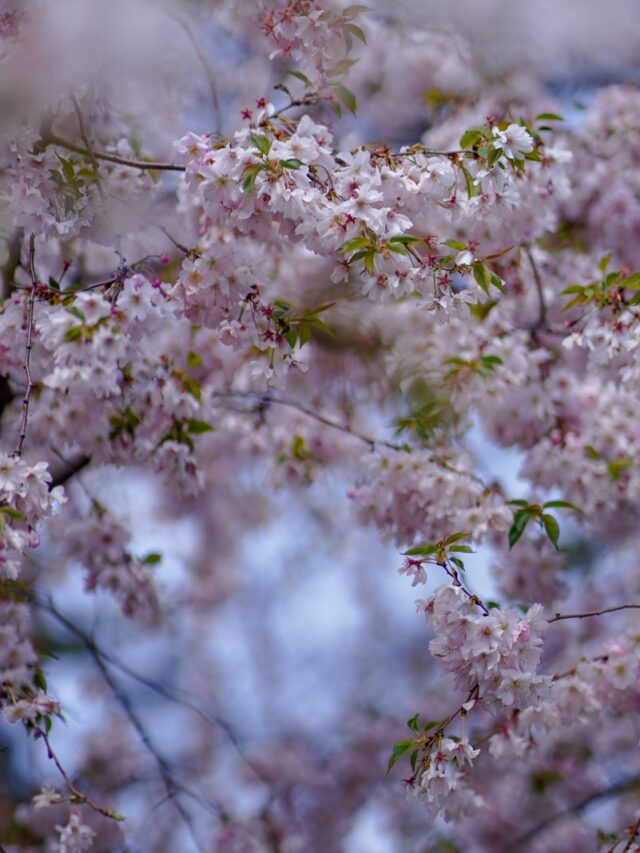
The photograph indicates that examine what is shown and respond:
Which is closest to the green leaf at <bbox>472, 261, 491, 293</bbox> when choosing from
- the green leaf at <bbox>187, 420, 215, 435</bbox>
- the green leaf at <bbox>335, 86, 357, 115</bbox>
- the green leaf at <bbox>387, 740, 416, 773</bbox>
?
the green leaf at <bbox>335, 86, 357, 115</bbox>

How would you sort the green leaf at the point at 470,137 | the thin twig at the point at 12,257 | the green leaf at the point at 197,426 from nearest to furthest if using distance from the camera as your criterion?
1. the green leaf at the point at 470,137
2. the thin twig at the point at 12,257
3. the green leaf at the point at 197,426

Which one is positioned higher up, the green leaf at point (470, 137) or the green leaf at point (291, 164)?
the green leaf at point (470, 137)

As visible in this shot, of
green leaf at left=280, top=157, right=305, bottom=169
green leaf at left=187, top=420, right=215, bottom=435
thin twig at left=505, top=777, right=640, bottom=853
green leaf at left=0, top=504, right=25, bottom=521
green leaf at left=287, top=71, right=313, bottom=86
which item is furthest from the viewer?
thin twig at left=505, top=777, right=640, bottom=853

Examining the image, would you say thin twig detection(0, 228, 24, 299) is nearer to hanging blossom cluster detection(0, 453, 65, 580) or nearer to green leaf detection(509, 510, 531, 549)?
hanging blossom cluster detection(0, 453, 65, 580)

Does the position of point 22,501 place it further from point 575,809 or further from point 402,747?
point 575,809

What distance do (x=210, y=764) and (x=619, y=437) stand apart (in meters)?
4.43

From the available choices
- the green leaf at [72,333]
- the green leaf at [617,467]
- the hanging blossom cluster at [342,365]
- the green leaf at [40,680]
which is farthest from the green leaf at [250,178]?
the green leaf at [617,467]

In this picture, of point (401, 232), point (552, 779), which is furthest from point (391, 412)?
point (401, 232)

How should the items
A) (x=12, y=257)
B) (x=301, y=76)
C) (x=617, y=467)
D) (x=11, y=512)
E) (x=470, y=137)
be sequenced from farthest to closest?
(x=617, y=467), (x=12, y=257), (x=301, y=76), (x=470, y=137), (x=11, y=512)

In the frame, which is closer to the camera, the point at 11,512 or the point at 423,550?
the point at 11,512

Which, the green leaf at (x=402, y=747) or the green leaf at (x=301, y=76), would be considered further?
the green leaf at (x=301, y=76)

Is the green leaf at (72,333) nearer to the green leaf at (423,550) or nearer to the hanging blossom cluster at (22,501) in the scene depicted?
the hanging blossom cluster at (22,501)

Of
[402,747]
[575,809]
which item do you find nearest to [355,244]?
[402,747]

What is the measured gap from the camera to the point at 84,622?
6.82 metres
